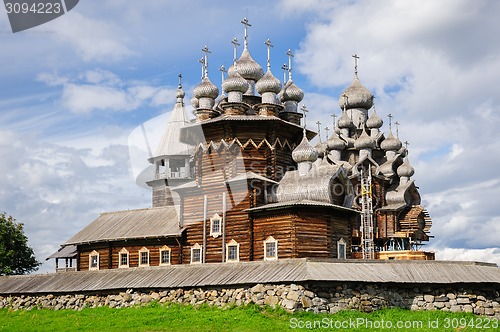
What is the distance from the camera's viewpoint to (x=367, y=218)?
37.0 meters

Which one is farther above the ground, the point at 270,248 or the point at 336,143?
the point at 336,143

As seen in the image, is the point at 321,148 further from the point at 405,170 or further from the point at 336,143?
the point at 405,170

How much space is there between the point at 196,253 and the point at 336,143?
502 inches

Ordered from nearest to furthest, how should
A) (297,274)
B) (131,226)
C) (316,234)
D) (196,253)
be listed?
(297,274), (316,234), (196,253), (131,226)

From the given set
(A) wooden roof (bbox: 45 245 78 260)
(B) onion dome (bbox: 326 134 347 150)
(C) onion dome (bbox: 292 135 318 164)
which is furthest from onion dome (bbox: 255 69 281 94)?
(A) wooden roof (bbox: 45 245 78 260)

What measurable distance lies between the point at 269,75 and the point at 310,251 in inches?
389

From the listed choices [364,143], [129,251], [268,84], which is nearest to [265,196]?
[268,84]

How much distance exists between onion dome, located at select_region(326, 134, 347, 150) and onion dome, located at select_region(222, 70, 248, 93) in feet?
30.0

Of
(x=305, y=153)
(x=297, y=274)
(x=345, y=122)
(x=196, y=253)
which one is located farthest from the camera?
(x=345, y=122)

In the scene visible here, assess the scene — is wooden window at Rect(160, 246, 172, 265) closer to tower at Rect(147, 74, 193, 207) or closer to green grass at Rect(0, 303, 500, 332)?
green grass at Rect(0, 303, 500, 332)

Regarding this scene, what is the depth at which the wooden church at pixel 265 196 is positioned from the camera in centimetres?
2962

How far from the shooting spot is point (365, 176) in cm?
3909

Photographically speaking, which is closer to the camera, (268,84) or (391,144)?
(268,84)

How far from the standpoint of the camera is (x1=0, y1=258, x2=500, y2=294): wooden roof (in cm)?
2446
